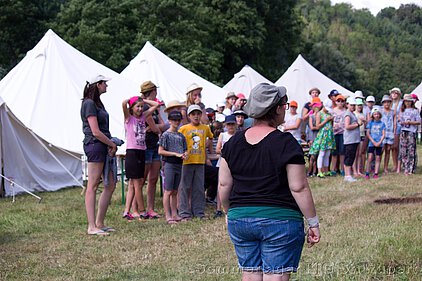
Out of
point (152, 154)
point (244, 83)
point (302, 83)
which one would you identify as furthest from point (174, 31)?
point (152, 154)

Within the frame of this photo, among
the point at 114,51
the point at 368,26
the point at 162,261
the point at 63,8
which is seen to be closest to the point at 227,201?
the point at 162,261

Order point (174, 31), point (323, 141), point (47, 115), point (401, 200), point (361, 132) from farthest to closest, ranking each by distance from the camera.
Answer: point (174, 31), point (361, 132), point (47, 115), point (323, 141), point (401, 200)

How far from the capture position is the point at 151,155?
887 cm

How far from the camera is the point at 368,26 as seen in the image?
114000mm

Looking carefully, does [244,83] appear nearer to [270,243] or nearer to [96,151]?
[96,151]

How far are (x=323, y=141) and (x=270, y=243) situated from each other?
9.40 m

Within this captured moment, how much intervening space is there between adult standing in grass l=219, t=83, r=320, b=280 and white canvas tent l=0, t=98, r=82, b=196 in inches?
306

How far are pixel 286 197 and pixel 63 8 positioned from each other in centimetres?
3081

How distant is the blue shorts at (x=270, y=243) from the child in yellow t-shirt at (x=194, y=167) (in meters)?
4.74

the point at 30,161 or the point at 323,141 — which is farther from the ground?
the point at 323,141

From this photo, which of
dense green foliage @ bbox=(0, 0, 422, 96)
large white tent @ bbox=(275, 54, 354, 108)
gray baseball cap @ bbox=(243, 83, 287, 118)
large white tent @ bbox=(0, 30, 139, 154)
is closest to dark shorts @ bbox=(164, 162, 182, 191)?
large white tent @ bbox=(0, 30, 139, 154)

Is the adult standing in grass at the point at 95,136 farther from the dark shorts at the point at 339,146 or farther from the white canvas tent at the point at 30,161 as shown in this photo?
the dark shorts at the point at 339,146

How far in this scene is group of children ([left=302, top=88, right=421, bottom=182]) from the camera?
1285 centimetres

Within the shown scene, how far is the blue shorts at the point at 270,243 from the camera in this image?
145 inches
